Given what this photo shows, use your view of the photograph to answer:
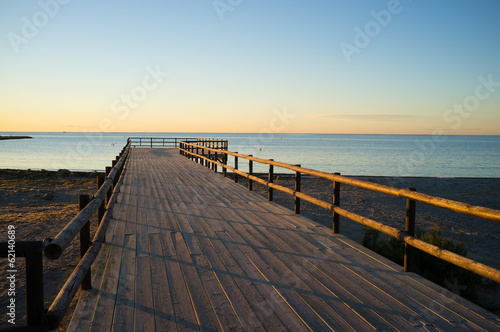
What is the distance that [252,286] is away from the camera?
338 centimetres

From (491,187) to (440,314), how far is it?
22.5 metres

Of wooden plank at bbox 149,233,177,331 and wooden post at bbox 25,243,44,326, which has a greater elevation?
wooden post at bbox 25,243,44,326

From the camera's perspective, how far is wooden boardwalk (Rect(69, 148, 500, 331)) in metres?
2.75

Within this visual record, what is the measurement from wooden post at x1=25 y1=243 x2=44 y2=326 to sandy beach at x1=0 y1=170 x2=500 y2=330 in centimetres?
216

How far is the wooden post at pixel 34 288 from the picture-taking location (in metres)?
1.93

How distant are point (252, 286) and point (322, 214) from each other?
33.1 ft

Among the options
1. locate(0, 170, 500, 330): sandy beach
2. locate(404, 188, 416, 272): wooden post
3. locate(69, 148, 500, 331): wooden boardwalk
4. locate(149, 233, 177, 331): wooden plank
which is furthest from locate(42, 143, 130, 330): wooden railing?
locate(404, 188, 416, 272): wooden post

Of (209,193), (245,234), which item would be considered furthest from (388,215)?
(245,234)

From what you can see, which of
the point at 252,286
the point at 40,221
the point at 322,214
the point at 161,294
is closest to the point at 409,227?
the point at 252,286

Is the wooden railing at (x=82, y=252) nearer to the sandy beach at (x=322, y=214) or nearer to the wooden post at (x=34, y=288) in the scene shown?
the wooden post at (x=34, y=288)

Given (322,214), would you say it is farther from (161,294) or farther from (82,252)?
(82,252)

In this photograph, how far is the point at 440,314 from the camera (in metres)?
2.89

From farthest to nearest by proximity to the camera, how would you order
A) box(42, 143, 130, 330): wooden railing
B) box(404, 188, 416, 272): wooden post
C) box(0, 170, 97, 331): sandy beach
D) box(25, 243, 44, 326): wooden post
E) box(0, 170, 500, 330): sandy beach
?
box(0, 170, 500, 330): sandy beach → box(0, 170, 97, 331): sandy beach → box(404, 188, 416, 272): wooden post → box(42, 143, 130, 330): wooden railing → box(25, 243, 44, 326): wooden post

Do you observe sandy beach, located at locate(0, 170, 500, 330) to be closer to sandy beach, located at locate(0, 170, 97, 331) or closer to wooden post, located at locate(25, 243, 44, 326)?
sandy beach, located at locate(0, 170, 97, 331)
